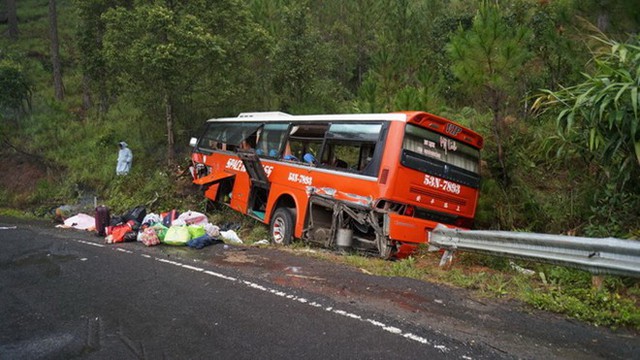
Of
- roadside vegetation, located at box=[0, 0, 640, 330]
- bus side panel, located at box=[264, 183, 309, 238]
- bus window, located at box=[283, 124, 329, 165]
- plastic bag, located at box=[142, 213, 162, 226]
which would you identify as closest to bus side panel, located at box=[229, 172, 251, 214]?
roadside vegetation, located at box=[0, 0, 640, 330]

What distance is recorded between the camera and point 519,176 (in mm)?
8719

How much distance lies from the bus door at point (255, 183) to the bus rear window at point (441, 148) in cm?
341

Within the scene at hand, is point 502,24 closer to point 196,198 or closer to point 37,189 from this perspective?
point 196,198

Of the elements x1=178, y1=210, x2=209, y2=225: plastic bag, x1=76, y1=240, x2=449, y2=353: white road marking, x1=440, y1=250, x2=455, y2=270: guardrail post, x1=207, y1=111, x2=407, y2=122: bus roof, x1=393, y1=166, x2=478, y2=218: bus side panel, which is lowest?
x1=178, y1=210, x2=209, y2=225: plastic bag

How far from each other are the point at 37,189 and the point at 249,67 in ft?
26.4

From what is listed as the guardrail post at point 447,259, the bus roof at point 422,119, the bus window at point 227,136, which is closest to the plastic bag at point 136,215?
the bus window at point 227,136

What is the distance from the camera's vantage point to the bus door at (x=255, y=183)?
9.65 meters

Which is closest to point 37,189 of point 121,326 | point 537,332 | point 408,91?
point 408,91

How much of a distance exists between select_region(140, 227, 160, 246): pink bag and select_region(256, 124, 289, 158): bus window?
2685mm

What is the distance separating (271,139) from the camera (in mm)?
9961

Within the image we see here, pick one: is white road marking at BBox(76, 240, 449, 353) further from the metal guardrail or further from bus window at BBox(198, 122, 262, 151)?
bus window at BBox(198, 122, 262, 151)

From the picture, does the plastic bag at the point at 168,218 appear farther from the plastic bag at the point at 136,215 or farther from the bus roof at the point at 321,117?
the bus roof at the point at 321,117

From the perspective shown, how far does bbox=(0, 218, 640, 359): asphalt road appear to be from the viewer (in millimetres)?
3660

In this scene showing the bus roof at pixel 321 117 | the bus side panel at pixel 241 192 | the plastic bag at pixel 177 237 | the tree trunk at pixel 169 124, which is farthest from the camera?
the tree trunk at pixel 169 124
